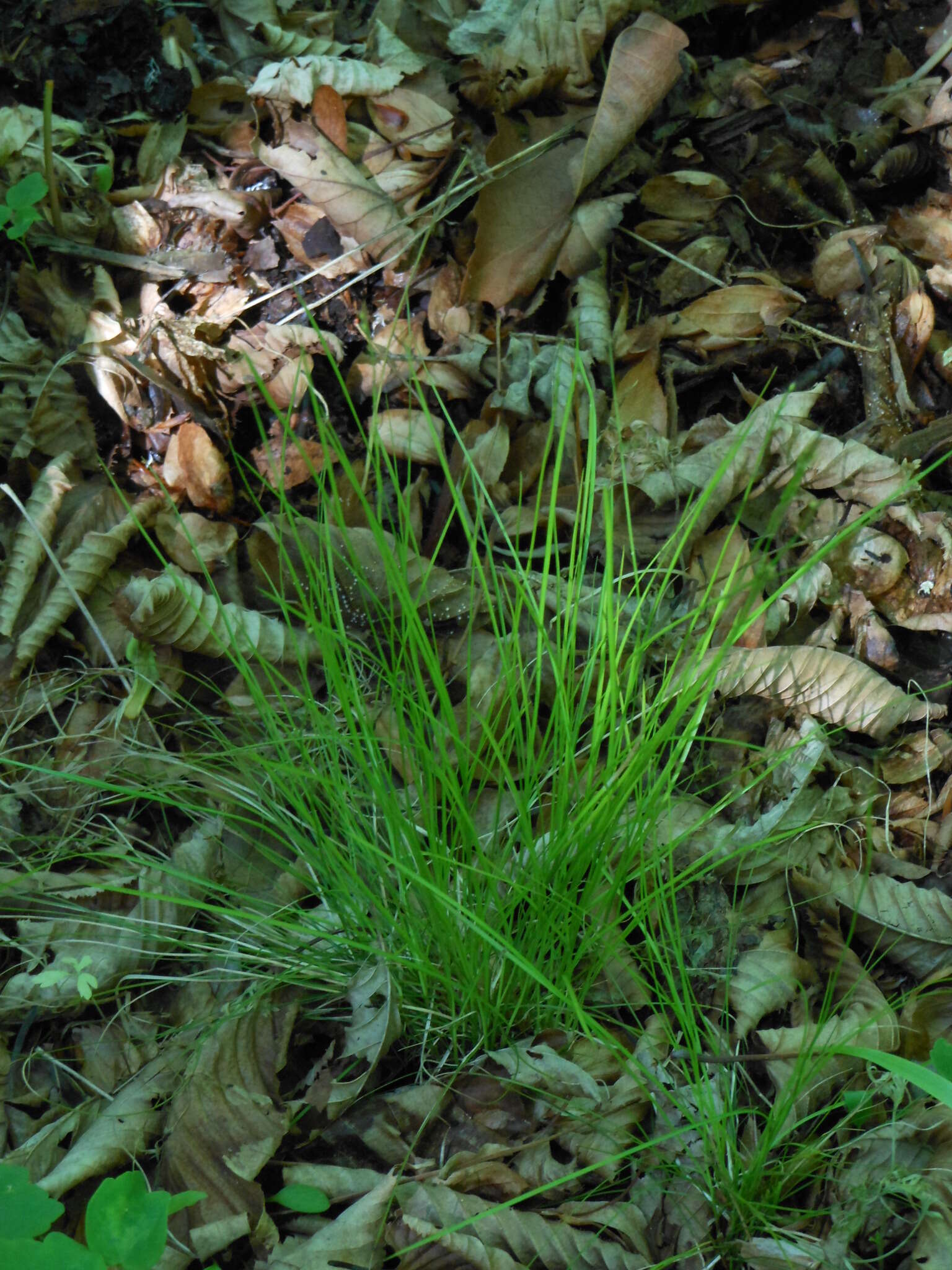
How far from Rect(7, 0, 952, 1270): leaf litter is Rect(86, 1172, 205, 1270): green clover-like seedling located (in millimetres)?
144

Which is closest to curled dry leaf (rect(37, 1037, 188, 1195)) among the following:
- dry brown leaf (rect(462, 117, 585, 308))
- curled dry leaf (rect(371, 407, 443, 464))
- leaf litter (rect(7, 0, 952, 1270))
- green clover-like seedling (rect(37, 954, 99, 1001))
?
leaf litter (rect(7, 0, 952, 1270))

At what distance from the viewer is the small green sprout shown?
2.68 ft

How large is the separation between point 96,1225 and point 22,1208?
67 millimetres

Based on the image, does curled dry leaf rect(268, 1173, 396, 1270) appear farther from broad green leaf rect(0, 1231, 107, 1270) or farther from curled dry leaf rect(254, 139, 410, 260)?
curled dry leaf rect(254, 139, 410, 260)

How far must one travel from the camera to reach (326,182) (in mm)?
1775

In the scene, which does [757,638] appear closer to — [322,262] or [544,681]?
[544,681]

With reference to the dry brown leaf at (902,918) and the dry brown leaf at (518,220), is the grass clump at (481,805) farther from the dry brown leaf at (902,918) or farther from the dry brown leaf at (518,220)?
the dry brown leaf at (518,220)

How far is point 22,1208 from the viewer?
2.82ft

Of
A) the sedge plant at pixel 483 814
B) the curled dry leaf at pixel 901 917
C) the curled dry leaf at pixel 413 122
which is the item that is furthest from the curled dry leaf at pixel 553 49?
the curled dry leaf at pixel 901 917

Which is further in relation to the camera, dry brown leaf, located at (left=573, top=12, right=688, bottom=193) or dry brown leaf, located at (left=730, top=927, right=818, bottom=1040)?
dry brown leaf, located at (left=573, top=12, right=688, bottom=193)

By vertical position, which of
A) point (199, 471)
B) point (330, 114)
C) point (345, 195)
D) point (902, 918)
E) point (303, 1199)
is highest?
point (330, 114)

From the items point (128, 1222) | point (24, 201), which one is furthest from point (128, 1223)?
point (24, 201)

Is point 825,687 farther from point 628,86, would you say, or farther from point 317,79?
point 317,79

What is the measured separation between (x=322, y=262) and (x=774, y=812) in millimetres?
1248
